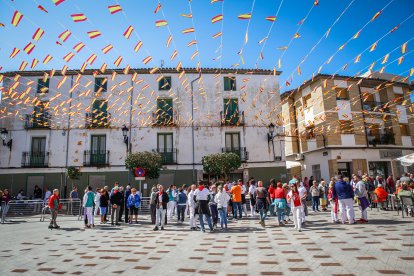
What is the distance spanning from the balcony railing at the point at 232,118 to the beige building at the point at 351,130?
5.38 m

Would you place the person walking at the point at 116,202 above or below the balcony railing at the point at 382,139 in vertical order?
below

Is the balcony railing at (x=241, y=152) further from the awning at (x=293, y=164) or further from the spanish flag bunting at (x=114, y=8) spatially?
the spanish flag bunting at (x=114, y=8)

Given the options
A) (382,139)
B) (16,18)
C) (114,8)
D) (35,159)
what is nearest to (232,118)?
(382,139)

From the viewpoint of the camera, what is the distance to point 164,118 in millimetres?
21891

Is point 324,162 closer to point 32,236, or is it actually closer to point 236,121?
point 236,121

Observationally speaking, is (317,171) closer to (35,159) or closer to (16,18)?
(16,18)

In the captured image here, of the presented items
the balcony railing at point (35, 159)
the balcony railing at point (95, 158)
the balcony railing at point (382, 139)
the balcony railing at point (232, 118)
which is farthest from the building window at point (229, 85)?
the balcony railing at point (35, 159)

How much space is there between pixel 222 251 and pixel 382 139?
70.3 ft

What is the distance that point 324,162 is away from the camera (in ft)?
70.5

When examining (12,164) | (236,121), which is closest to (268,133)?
(236,121)

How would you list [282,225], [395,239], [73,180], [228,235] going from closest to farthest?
[395,239], [228,235], [282,225], [73,180]

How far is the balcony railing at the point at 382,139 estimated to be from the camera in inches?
860

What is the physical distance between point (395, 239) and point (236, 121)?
16358mm

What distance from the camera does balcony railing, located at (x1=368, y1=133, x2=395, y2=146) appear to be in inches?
860
